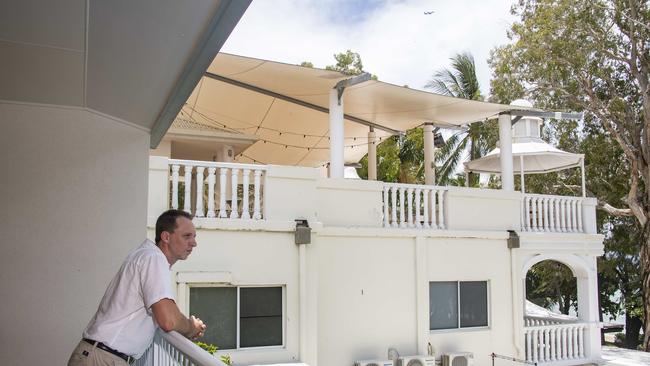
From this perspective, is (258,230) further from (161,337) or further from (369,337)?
(161,337)

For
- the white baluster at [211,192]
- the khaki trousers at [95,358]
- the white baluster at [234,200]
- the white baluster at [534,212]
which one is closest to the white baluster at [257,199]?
the white baluster at [234,200]

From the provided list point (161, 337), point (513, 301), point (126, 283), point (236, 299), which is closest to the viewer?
point (126, 283)

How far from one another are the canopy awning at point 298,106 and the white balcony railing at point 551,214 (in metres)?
2.22

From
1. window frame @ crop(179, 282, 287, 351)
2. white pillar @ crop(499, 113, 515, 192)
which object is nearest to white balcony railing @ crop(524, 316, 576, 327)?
white pillar @ crop(499, 113, 515, 192)

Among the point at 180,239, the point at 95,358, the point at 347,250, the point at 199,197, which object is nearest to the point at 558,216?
the point at 347,250

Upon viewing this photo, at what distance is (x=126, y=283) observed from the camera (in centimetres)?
328

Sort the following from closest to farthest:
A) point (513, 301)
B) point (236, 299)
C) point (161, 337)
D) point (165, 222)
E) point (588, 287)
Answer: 1. point (165, 222)
2. point (161, 337)
3. point (236, 299)
4. point (513, 301)
5. point (588, 287)

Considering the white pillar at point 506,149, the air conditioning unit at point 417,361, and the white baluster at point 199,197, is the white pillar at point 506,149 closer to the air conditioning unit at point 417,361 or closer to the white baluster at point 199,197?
the air conditioning unit at point 417,361

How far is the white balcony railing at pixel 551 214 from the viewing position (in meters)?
14.5

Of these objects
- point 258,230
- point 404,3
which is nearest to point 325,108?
point 258,230

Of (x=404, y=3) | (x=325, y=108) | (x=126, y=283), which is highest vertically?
(x=404, y=3)

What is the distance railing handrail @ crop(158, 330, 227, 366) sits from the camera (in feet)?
9.33

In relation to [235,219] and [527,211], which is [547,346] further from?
[235,219]

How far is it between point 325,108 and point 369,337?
19.7ft
